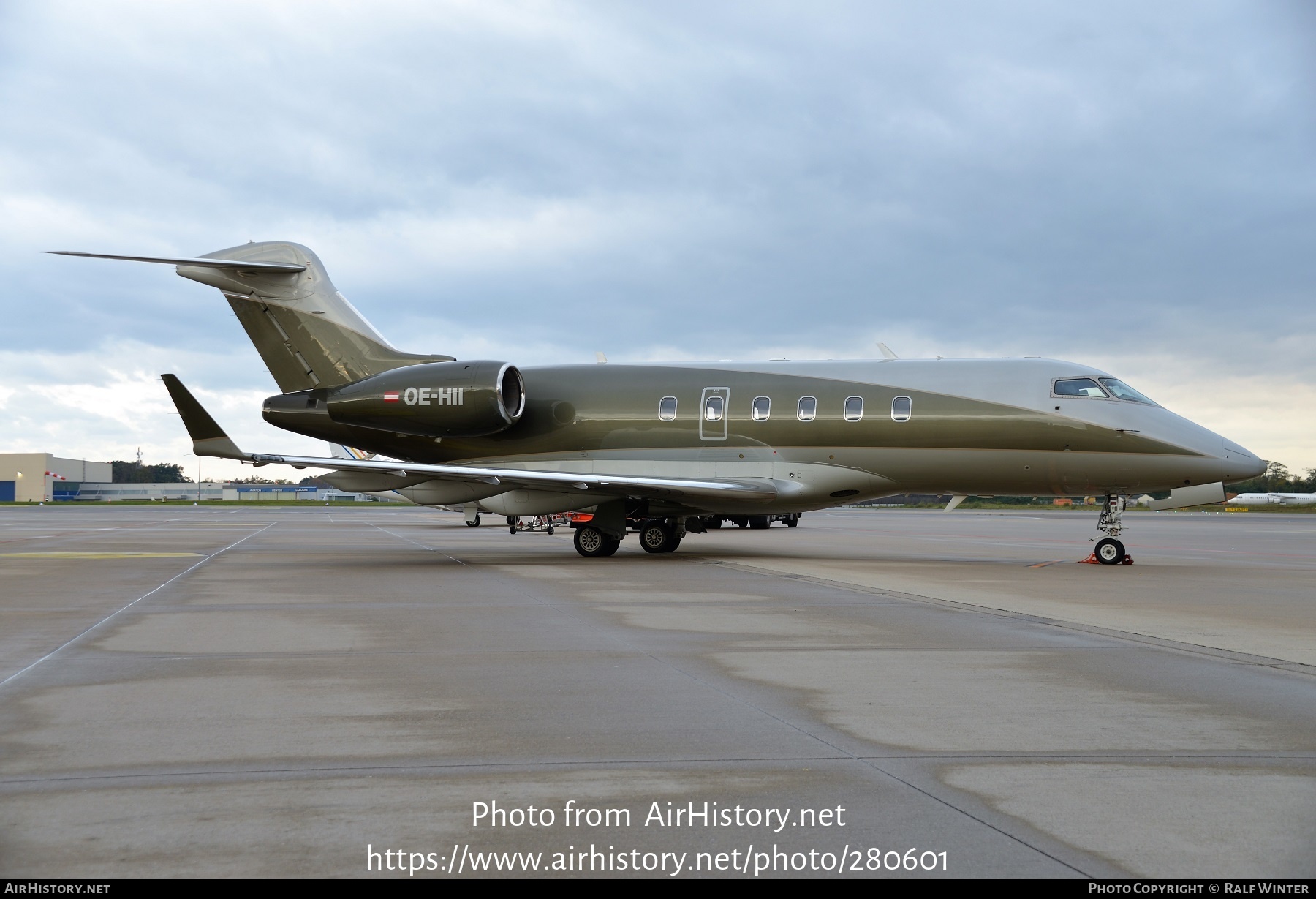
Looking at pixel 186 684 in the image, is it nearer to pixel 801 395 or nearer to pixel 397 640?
pixel 397 640

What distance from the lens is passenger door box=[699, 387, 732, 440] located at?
20.9 m

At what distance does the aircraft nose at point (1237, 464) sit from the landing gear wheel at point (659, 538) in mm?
10196

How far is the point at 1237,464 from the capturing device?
1786 cm

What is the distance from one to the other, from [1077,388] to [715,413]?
6.73 metres

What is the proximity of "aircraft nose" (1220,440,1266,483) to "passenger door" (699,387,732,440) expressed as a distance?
8.82m

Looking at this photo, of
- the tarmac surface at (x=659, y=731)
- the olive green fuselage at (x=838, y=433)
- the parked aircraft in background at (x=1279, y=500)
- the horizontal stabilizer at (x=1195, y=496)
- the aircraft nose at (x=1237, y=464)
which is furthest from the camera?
the parked aircraft in background at (x=1279, y=500)

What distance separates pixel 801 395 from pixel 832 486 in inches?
73.6

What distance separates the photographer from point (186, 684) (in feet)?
22.0

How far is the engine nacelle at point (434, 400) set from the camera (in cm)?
2058

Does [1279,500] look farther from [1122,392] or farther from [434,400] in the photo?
[434,400]

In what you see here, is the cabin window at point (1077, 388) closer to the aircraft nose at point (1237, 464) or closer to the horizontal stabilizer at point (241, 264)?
the aircraft nose at point (1237, 464)

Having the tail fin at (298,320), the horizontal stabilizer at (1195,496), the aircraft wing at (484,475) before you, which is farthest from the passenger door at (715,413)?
the horizontal stabilizer at (1195,496)

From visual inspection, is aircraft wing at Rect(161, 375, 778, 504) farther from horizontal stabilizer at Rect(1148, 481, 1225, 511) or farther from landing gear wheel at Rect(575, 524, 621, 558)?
horizontal stabilizer at Rect(1148, 481, 1225, 511)

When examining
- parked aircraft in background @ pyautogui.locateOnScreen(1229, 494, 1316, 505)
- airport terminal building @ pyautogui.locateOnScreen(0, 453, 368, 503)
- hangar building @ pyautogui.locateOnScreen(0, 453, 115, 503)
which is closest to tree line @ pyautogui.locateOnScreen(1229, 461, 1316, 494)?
parked aircraft in background @ pyautogui.locateOnScreen(1229, 494, 1316, 505)
